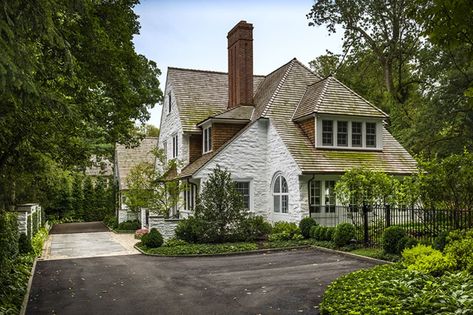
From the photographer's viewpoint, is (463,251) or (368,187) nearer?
(463,251)

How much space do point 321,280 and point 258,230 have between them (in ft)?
26.8

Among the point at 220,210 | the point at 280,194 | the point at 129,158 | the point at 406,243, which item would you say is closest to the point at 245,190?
the point at 280,194

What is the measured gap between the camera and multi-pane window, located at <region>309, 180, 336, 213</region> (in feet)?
64.4

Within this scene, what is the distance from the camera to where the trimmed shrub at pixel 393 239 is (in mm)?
13359

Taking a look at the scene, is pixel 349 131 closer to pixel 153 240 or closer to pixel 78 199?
pixel 153 240

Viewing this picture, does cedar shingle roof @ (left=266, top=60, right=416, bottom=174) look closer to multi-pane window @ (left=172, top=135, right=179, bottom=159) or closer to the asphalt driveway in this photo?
the asphalt driveway

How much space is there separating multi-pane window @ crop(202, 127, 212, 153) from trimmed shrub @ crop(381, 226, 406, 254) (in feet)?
40.7

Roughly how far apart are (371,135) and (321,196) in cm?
467

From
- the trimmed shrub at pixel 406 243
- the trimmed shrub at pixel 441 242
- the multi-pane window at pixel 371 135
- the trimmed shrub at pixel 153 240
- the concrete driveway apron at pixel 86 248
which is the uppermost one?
the multi-pane window at pixel 371 135

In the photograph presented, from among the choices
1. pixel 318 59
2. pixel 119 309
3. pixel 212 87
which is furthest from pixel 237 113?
pixel 318 59

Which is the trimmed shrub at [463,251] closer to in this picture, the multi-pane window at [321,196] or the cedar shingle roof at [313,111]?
the cedar shingle roof at [313,111]

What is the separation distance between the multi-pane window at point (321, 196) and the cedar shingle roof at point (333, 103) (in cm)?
333

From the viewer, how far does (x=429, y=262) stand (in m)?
9.85

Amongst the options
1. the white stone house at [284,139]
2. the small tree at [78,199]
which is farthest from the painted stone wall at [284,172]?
the small tree at [78,199]
